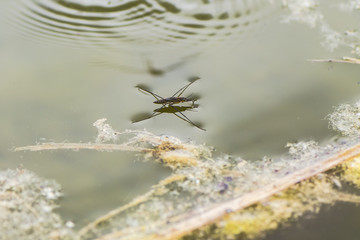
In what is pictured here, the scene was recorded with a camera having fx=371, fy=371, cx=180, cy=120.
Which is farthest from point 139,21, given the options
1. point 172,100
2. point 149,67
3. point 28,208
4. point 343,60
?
point 28,208

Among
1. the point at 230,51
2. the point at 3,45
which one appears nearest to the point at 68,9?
the point at 3,45

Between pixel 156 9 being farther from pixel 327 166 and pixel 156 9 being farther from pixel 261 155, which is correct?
pixel 327 166

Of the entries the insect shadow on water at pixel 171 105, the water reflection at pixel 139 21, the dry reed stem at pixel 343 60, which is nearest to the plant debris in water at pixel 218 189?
the insect shadow on water at pixel 171 105

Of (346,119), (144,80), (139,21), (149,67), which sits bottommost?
(346,119)

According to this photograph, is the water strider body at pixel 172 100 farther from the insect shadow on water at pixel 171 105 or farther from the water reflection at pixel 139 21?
the water reflection at pixel 139 21

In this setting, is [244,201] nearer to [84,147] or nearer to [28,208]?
[84,147]

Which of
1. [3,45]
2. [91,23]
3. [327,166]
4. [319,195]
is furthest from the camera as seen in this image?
[91,23]

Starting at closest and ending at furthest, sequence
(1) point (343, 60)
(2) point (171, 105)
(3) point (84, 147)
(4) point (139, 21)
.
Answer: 1. (3) point (84, 147)
2. (2) point (171, 105)
3. (1) point (343, 60)
4. (4) point (139, 21)
